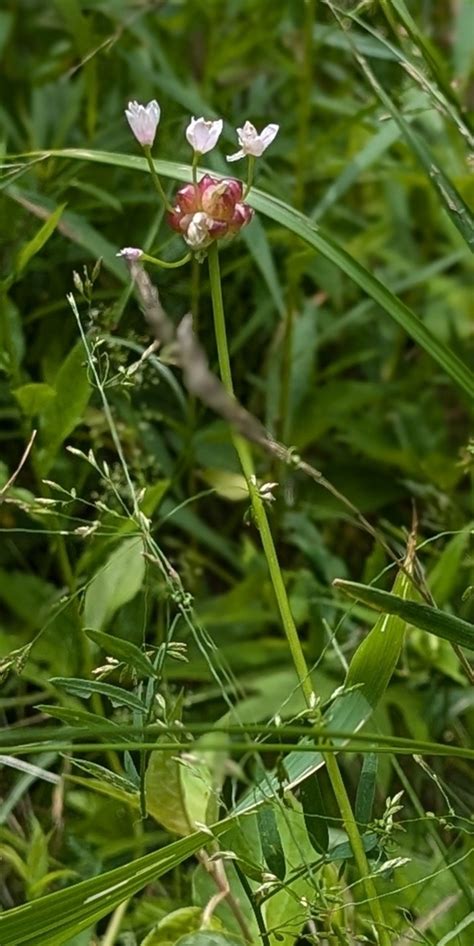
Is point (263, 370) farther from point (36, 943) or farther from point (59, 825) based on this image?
point (36, 943)

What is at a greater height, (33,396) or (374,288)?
(374,288)

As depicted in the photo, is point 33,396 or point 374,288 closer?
point 374,288

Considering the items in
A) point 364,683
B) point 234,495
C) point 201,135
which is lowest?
point 234,495

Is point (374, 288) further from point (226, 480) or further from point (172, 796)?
point (226, 480)

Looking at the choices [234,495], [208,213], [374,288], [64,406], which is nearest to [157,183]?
[208,213]

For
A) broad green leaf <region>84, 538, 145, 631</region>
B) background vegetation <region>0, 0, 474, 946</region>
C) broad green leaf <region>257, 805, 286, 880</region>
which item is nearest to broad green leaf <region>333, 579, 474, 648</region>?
background vegetation <region>0, 0, 474, 946</region>

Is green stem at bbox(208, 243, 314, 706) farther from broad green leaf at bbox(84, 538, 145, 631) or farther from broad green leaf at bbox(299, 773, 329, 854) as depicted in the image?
broad green leaf at bbox(84, 538, 145, 631)
